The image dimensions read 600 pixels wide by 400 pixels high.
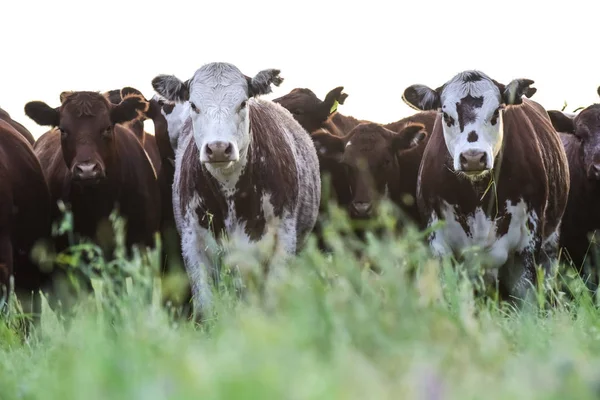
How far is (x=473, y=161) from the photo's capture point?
7797 millimetres

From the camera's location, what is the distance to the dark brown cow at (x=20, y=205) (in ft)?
27.2

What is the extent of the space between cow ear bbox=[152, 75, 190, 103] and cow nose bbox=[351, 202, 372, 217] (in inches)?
86.9

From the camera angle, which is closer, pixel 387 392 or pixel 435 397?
pixel 435 397

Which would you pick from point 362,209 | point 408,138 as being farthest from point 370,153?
point 362,209

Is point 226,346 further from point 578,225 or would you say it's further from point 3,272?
point 578,225

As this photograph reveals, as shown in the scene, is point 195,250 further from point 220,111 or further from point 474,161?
point 474,161

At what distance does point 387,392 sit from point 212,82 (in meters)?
6.60

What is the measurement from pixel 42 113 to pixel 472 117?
3822mm

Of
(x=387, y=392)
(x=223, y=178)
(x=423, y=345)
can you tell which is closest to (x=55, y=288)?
(x=223, y=178)

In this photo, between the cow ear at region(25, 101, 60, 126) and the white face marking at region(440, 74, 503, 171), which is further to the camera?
the cow ear at region(25, 101, 60, 126)

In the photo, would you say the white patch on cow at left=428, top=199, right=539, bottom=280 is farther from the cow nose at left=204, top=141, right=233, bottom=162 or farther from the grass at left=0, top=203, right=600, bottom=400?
the grass at left=0, top=203, right=600, bottom=400

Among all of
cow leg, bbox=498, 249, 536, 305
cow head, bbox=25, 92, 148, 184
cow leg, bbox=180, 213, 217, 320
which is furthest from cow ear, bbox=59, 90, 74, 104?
cow leg, bbox=498, 249, 536, 305

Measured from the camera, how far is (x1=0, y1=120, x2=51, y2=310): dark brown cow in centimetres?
829

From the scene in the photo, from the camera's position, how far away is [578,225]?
429 inches
